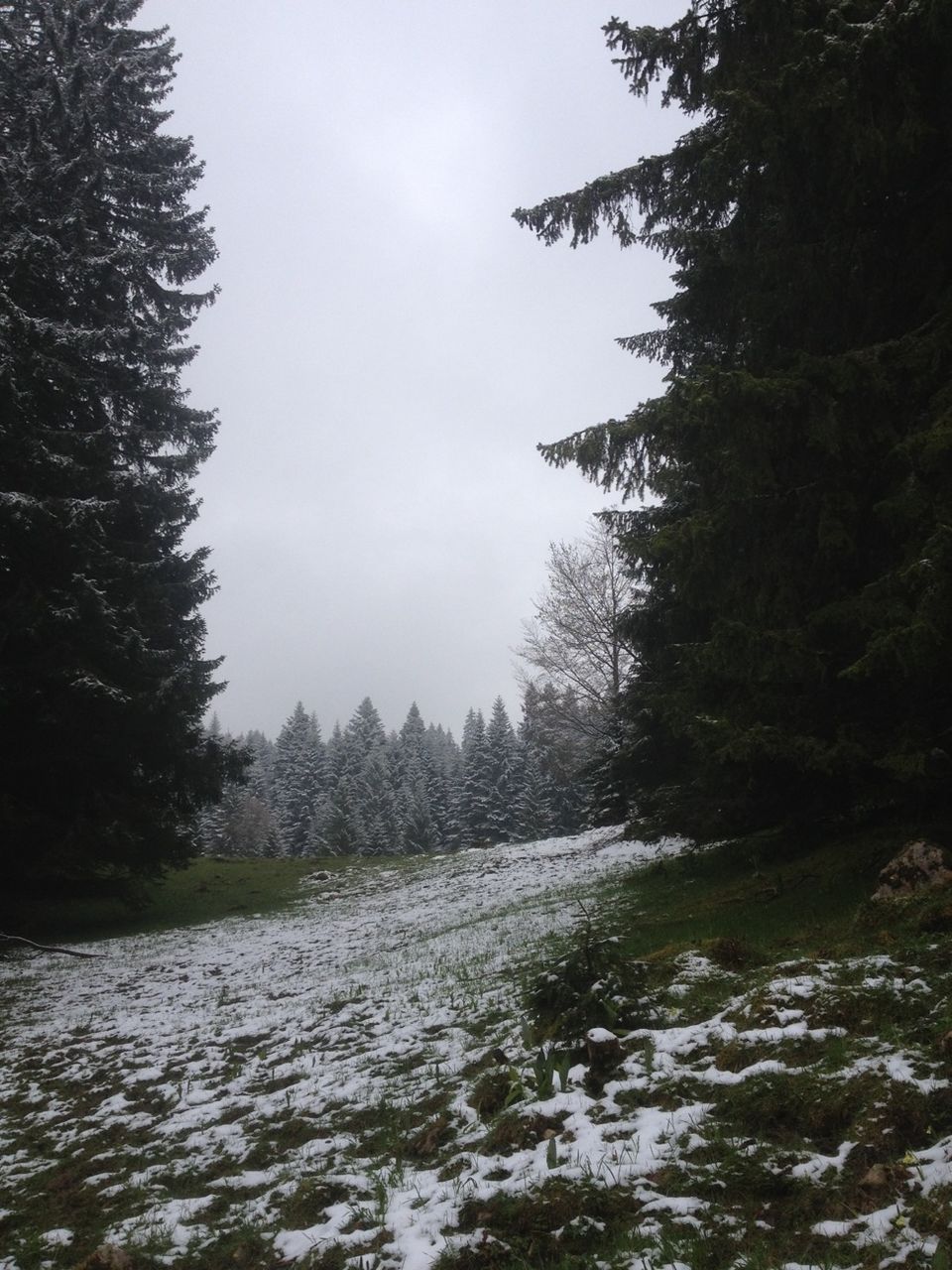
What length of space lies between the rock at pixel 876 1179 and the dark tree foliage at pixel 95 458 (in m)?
14.8

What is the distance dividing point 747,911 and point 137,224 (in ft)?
80.0

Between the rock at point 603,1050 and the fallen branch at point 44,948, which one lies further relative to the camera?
the fallen branch at point 44,948

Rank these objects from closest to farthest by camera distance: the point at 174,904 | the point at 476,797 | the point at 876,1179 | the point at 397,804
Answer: the point at 876,1179 < the point at 174,904 < the point at 476,797 < the point at 397,804

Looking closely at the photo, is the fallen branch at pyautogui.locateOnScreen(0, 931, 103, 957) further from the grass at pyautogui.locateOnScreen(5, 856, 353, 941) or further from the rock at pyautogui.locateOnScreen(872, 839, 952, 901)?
the rock at pyautogui.locateOnScreen(872, 839, 952, 901)

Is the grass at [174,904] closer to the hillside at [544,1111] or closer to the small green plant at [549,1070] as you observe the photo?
the hillside at [544,1111]

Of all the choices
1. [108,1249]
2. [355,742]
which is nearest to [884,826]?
[108,1249]

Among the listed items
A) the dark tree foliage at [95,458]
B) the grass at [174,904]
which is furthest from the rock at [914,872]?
the grass at [174,904]

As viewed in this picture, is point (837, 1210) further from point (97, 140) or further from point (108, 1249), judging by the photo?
point (97, 140)

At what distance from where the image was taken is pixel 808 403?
7.04 meters

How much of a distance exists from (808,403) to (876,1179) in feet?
21.3

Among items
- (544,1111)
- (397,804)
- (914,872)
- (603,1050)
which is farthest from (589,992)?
(397,804)

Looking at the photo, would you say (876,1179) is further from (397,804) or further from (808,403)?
(397,804)

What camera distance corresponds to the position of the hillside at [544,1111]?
296cm

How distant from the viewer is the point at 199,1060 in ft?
22.5
